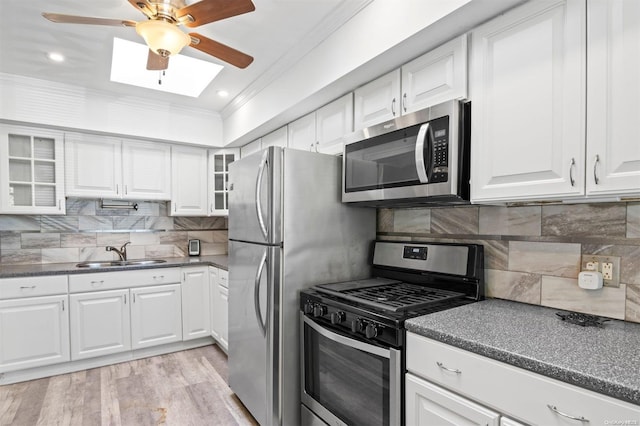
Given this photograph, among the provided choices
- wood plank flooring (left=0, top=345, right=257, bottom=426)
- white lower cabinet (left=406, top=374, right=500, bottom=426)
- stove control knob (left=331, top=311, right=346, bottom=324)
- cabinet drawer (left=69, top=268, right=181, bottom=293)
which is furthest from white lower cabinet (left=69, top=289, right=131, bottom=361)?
white lower cabinet (left=406, top=374, right=500, bottom=426)

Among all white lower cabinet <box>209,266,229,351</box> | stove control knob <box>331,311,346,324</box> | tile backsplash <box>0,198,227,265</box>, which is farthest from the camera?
tile backsplash <box>0,198,227,265</box>

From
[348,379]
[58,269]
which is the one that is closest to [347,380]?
[348,379]

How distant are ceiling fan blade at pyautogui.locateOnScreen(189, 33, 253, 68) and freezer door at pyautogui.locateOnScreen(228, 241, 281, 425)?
1122 mm

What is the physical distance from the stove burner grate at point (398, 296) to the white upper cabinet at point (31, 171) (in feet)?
10.1

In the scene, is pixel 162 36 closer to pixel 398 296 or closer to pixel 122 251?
pixel 398 296

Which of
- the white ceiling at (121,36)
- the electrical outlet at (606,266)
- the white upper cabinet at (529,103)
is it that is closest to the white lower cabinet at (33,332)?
the white ceiling at (121,36)

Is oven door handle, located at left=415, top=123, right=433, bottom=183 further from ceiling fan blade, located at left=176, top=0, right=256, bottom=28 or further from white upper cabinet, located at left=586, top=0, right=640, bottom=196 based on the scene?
ceiling fan blade, located at left=176, top=0, right=256, bottom=28

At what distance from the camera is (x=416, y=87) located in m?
1.78

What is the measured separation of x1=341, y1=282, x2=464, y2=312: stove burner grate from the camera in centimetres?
154

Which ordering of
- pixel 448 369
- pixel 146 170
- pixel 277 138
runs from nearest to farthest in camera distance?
pixel 448 369 → pixel 277 138 → pixel 146 170

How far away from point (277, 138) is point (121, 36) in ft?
4.56

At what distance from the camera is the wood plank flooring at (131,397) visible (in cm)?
228

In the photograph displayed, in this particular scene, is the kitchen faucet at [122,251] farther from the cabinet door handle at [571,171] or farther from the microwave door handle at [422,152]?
the cabinet door handle at [571,171]

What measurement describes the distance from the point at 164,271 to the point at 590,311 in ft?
11.0
